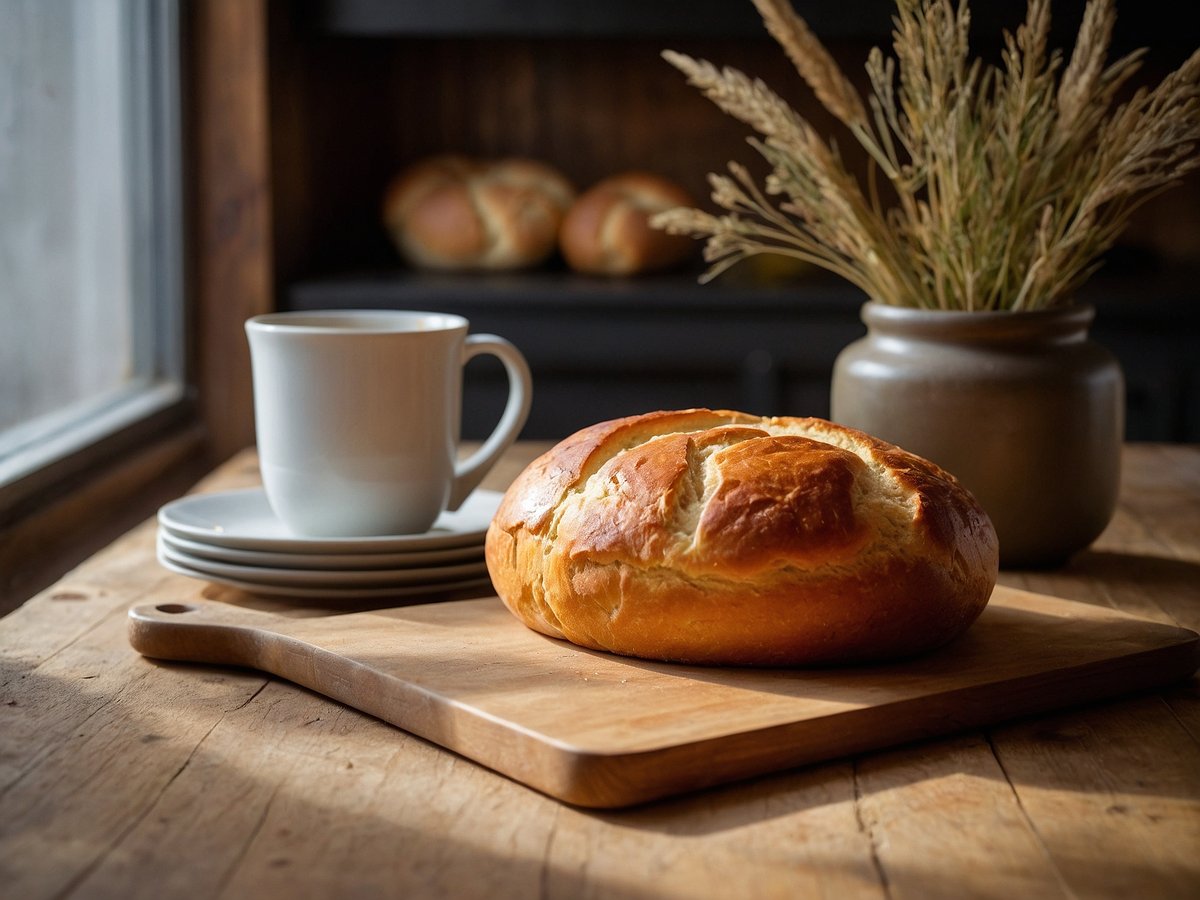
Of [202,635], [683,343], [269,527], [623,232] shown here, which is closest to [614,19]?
[623,232]

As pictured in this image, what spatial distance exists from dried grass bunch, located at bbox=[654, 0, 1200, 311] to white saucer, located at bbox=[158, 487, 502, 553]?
11.6 inches

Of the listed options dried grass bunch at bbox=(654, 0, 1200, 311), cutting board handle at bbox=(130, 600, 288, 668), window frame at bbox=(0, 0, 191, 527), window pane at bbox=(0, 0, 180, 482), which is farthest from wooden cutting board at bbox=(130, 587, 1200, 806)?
window frame at bbox=(0, 0, 191, 527)

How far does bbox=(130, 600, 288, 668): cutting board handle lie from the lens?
2.78ft

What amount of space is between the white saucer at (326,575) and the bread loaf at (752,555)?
0.14 metres

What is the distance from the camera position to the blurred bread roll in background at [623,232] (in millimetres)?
2693

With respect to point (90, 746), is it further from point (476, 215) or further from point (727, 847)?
point (476, 215)

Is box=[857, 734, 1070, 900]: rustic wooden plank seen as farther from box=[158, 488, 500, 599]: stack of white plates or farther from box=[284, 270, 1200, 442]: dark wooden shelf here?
box=[284, 270, 1200, 442]: dark wooden shelf

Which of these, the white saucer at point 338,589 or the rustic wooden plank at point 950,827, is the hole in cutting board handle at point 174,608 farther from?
the rustic wooden plank at point 950,827

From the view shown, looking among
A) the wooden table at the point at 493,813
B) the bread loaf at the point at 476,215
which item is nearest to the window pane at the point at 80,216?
the bread loaf at the point at 476,215

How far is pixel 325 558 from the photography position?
3.20ft

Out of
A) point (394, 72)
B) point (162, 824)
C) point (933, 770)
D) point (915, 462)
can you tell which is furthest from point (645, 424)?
point (394, 72)

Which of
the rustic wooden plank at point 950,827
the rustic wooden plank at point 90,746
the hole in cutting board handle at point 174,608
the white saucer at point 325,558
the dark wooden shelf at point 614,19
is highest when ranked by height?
the dark wooden shelf at point 614,19

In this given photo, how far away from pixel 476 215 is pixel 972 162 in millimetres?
1792

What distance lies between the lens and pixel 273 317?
1090 mm
